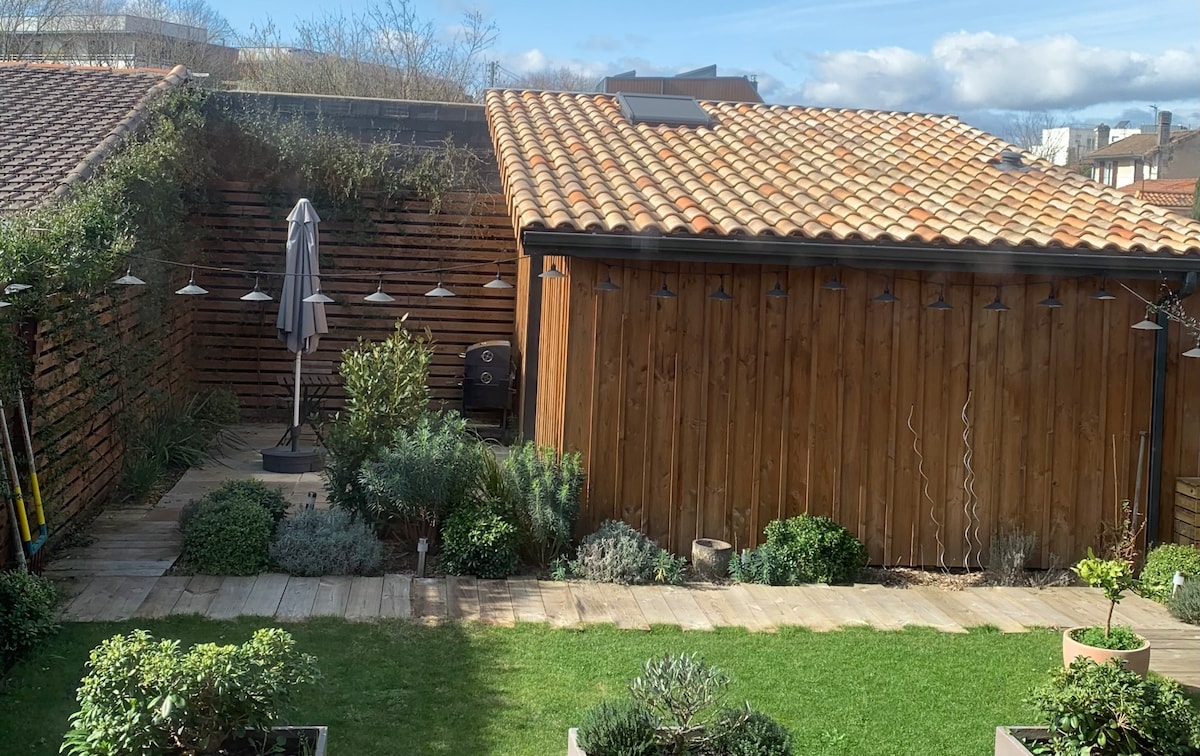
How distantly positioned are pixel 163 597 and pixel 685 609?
3.50 m

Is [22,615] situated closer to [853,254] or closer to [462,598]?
[462,598]

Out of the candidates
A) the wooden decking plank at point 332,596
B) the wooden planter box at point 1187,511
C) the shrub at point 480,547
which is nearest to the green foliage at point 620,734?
the wooden decking plank at point 332,596

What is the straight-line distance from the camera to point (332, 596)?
7.61m

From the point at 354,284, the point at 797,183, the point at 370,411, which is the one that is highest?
the point at 797,183

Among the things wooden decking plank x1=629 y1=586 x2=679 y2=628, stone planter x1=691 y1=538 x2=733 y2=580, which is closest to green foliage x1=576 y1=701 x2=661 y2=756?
wooden decking plank x1=629 y1=586 x2=679 y2=628

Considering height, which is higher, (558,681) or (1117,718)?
(1117,718)

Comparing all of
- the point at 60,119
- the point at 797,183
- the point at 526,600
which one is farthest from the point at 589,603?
the point at 60,119

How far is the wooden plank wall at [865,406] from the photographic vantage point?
8812mm

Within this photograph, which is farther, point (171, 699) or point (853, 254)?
point (853, 254)

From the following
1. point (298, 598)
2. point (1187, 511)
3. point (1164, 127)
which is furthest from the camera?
point (1164, 127)

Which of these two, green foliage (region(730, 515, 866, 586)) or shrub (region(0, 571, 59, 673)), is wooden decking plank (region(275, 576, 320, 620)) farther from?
green foliage (region(730, 515, 866, 586))

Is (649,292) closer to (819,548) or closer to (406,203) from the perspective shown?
(819,548)

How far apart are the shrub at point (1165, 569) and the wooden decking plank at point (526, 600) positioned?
4.51m

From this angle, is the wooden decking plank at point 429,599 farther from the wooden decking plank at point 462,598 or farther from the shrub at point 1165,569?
the shrub at point 1165,569
